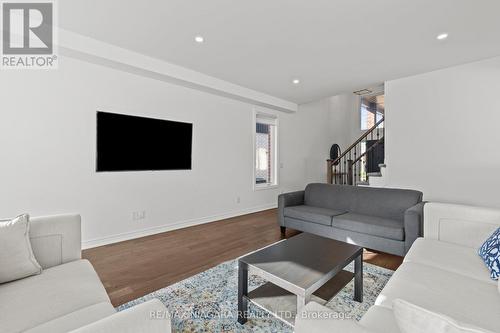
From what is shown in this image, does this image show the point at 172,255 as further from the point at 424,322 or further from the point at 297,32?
the point at 297,32

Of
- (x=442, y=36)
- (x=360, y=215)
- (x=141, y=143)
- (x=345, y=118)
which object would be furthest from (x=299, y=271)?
(x=345, y=118)

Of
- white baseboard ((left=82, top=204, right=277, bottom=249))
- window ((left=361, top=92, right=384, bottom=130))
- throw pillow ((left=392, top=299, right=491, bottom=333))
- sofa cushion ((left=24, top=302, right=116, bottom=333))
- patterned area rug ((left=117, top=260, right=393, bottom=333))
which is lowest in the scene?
patterned area rug ((left=117, top=260, right=393, bottom=333))

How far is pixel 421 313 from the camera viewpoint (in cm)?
60

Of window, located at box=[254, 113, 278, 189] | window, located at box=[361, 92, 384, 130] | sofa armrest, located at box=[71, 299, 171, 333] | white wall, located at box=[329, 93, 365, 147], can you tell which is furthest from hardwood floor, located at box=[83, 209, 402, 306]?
window, located at box=[361, 92, 384, 130]

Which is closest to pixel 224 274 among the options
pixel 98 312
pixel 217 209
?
pixel 98 312

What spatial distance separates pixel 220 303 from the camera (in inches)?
70.9

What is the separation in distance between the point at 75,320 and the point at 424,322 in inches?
50.8

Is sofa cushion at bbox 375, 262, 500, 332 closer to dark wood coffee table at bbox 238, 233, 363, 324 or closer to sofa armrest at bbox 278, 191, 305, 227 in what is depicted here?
dark wood coffee table at bbox 238, 233, 363, 324

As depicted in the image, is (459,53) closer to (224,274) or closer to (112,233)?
Result: (224,274)

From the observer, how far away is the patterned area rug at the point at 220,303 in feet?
5.14

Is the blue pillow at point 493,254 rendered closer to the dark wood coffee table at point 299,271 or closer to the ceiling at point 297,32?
the dark wood coffee table at point 299,271

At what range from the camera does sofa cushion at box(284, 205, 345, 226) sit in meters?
3.06

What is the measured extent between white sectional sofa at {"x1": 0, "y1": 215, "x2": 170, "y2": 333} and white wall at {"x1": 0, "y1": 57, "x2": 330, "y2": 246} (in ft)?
4.94

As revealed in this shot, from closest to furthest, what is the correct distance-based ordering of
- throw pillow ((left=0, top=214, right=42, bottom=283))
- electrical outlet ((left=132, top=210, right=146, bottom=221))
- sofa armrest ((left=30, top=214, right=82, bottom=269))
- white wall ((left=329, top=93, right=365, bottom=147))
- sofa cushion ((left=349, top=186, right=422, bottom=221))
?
1. throw pillow ((left=0, top=214, right=42, bottom=283))
2. sofa armrest ((left=30, top=214, right=82, bottom=269))
3. sofa cushion ((left=349, top=186, right=422, bottom=221))
4. electrical outlet ((left=132, top=210, right=146, bottom=221))
5. white wall ((left=329, top=93, right=365, bottom=147))
